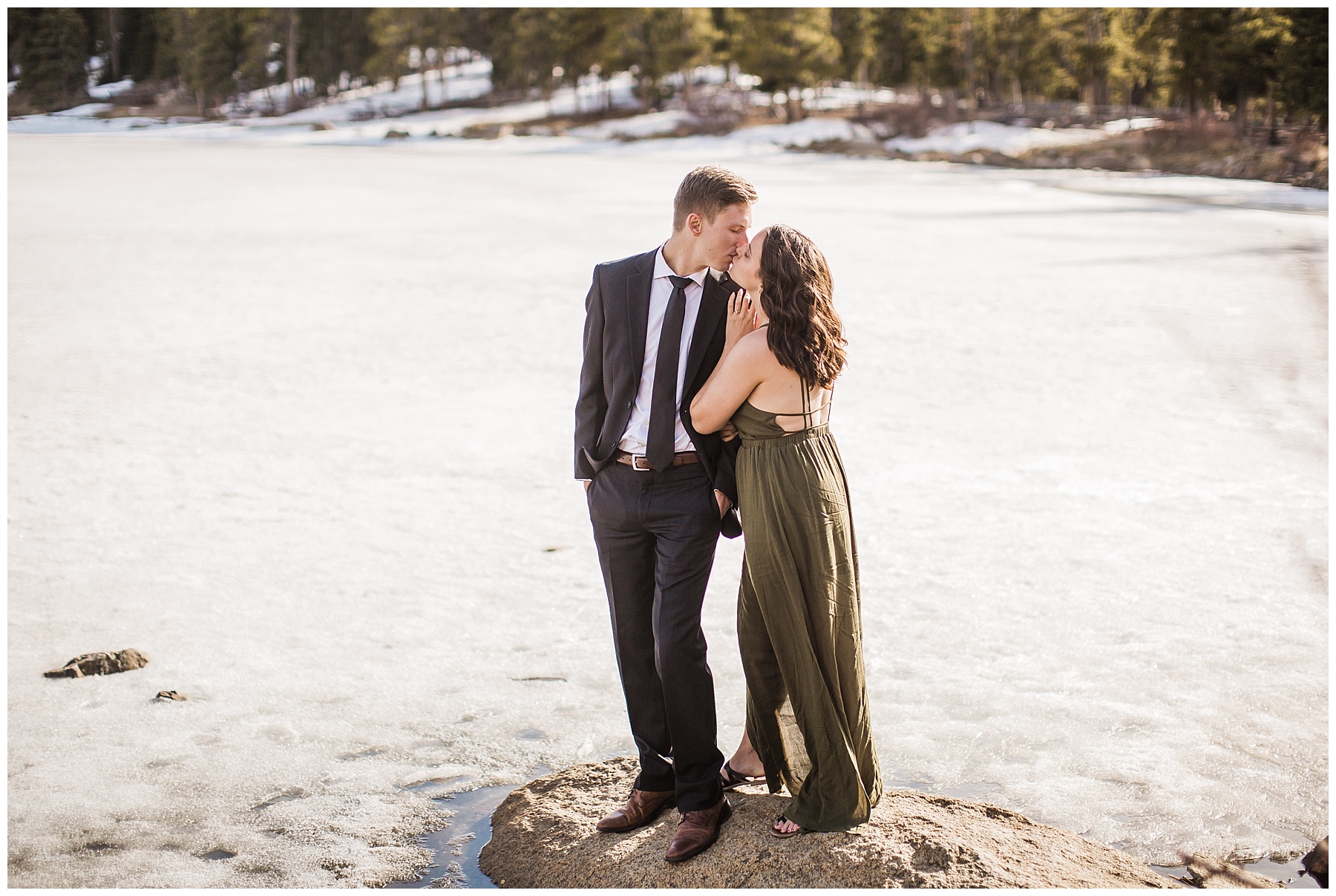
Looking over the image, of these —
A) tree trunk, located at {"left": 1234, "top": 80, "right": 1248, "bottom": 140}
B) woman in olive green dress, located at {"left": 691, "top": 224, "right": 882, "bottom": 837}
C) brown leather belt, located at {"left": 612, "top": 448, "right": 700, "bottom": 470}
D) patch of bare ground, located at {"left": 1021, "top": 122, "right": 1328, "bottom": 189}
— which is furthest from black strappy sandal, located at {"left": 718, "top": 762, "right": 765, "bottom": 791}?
tree trunk, located at {"left": 1234, "top": 80, "right": 1248, "bottom": 140}

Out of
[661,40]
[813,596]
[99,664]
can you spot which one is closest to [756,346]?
[813,596]

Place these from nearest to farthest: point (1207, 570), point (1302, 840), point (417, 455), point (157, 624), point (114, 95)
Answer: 1. point (1302, 840)
2. point (157, 624)
3. point (1207, 570)
4. point (417, 455)
5. point (114, 95)

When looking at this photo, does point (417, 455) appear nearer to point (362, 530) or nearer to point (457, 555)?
point (362, 530)

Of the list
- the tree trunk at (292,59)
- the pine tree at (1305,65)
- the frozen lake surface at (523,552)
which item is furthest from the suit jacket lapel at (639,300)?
the pine tree at (1305,65)

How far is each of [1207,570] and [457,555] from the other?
12.8ft

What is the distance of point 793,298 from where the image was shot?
283 centimetres

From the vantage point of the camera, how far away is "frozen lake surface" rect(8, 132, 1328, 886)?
3.82 m

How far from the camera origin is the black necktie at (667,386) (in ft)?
9.79

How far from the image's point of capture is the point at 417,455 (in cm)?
811

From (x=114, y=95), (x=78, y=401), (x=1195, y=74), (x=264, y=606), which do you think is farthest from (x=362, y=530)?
(x=1195, y=74)

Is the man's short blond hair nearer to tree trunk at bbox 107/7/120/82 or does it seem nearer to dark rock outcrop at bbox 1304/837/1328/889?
dark rock outcrop at bbox 1304/837/1328/889

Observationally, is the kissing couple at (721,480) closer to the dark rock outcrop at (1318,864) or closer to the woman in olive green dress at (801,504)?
the woman in olive green dress at (801,504)

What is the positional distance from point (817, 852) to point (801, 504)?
0.90 meters

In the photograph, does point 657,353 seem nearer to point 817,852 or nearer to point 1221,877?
point 817,852
